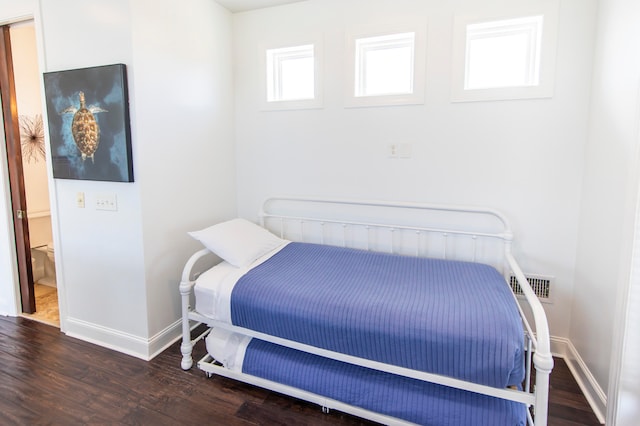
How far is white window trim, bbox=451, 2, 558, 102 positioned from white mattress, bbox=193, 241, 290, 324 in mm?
1840

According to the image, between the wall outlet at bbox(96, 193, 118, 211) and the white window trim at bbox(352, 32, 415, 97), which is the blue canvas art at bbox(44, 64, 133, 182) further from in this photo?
the white window trim at bbox(352, 32, 415, 97)

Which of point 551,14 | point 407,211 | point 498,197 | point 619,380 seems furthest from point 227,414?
point 551,14

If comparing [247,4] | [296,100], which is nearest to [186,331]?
[296,100]

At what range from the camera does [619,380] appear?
5.28 ft

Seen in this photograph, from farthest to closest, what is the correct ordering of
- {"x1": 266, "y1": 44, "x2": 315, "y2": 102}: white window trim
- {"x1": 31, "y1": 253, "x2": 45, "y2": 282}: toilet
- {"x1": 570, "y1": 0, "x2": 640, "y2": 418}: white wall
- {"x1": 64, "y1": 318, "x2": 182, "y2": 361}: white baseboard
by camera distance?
{"x1": 31, "y1": 253, "x2": 45, "y2": 282}: toilet < {"x1": 266, "y1": 44, "x2": 315, "y2": 102}: white window trim < {"x1": 64, "y1": 318, "x2": 182, "y2": 361}: white baseboard < {"x1": 570, "y1": 0, "x2": 640, "y2": 418}: white wall

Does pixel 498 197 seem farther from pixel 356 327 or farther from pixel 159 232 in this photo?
pixel 159 232

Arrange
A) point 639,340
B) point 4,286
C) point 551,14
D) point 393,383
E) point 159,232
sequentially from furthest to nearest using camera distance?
point 4,286
point 159,232
point 551,14
point 393,383
point 639,340

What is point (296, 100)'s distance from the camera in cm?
277

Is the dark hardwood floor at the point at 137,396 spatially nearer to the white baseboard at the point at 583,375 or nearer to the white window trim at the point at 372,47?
the white baseboard at the point at 583,375

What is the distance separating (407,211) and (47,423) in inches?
94.8

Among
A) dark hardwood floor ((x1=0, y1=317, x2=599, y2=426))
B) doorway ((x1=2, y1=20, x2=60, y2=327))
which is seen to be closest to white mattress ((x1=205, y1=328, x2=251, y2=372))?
dark hardwood floor ((x1=0, y1=317, x2=599, y2=426))

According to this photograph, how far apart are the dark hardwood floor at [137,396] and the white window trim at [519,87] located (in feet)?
5.76

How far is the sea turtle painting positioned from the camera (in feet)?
7.20

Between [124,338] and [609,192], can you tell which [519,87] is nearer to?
[609,192]
